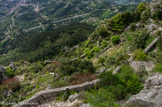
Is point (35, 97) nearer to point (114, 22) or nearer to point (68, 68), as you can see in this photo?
point (68, 68)

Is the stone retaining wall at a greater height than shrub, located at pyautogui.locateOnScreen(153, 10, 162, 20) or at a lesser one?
lesser

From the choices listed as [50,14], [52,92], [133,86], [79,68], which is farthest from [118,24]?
[50,14]

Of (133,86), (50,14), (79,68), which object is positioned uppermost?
(50,14)

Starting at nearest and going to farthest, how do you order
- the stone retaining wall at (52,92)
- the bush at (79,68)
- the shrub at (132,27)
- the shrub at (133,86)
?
the shrub at (133,86), the stone retaining wall at (52,92), the bush at (79,68), the shrub at (132,27)

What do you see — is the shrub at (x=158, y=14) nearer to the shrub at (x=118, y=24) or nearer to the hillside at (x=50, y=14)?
the shrub at (x=118, y=24)

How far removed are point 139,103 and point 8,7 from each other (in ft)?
766

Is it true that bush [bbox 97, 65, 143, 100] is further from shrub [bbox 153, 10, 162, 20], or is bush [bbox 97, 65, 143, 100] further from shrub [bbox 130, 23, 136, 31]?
shrub [bbox 153, 10, 162, 20]

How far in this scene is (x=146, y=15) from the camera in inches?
A: 922

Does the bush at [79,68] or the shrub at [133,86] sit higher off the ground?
the shrub at [133,86]

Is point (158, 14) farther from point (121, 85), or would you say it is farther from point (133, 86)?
point (121, 85)

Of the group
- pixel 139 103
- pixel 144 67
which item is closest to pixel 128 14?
pixel 144 67

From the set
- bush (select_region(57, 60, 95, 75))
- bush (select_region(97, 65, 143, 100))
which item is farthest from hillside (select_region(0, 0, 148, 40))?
bush (select_region(97, 65, 143, 100))

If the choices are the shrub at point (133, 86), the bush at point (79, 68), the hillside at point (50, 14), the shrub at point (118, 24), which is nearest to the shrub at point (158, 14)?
the shrub at point (118, 24)

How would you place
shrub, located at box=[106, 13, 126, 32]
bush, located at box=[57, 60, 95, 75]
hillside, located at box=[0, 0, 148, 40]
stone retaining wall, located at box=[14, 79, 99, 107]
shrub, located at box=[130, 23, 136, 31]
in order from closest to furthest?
stone retaining wall, located at box=[14, 79, 99, 107] < bush, located at box=[57, 60, 95, 75] < shrub, located at box=[130, 23, 136, 31] < shrub, located at box=[106, 13, 126, 32] < hillside, located at box=[0, 0, 148, 40]
